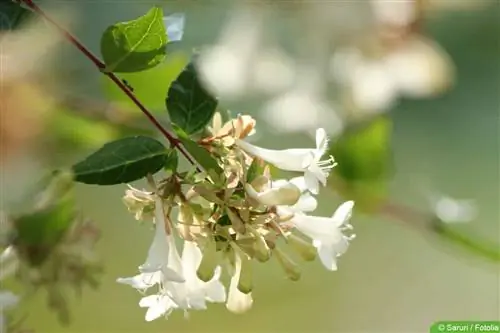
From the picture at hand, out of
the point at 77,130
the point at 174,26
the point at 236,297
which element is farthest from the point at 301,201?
the point at 77,130

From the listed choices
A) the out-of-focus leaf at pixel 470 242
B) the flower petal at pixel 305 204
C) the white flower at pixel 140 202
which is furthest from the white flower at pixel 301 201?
the out-of-focus leaf at pixel 470 242

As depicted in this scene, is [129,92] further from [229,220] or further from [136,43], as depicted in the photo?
[229,220]

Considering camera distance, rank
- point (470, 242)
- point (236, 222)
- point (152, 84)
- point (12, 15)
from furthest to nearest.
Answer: point (470, 242), point (152, 84), point (12, 15), point (236, 222)

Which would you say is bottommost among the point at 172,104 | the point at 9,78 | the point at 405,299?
the point at 405,299

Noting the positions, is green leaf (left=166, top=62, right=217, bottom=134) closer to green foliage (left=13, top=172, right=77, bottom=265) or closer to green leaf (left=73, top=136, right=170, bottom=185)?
green leaf (left=73, top=136, right=170, bottom=185)

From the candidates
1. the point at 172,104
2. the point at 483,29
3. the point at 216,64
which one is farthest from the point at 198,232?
the point at 483,29

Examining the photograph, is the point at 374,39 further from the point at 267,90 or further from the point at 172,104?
the point at 172,104
